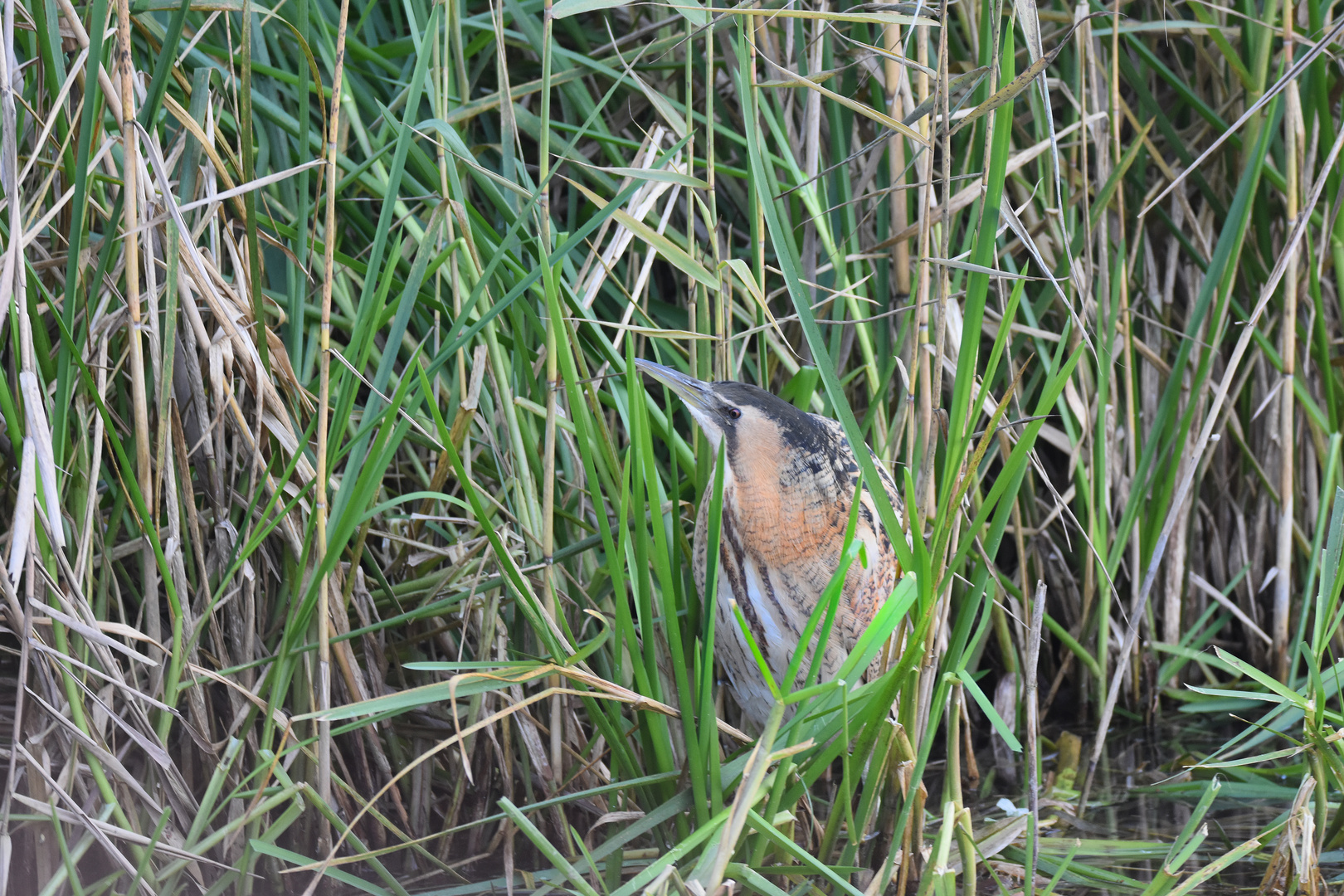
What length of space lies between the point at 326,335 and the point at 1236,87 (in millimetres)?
1548

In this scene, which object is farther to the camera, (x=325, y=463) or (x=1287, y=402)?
(x=1287, y=402)

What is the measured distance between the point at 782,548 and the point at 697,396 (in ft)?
0.77

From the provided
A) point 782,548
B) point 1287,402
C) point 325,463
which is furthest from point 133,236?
point 1287,402

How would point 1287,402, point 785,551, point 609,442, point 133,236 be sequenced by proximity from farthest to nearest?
point 1287,402 < point 785,551 < point 609,442 < point 133,236

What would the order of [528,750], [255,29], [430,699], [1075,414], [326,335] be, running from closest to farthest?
[430,699] → [326,335] → [528,750] → [255,29] → [1075,414]

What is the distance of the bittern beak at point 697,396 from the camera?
1.34 m

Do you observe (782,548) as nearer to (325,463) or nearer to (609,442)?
(609,442)

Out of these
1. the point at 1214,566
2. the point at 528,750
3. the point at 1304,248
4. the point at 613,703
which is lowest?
the point at 1214,566

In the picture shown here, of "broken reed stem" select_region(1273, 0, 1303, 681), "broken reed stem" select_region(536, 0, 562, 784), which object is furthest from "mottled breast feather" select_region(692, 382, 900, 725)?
"broken reed stem" select_region(1273, 0, 1303, 681)

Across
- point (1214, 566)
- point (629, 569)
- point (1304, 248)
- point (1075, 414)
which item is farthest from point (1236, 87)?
point (629, 569)

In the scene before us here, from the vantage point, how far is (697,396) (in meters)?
1.36

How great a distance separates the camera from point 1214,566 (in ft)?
6.62

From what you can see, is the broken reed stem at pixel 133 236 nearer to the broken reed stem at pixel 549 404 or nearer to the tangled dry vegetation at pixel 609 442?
the tangled dry vegetation at pixel 609 442

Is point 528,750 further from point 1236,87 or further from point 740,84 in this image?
point 1236,87
